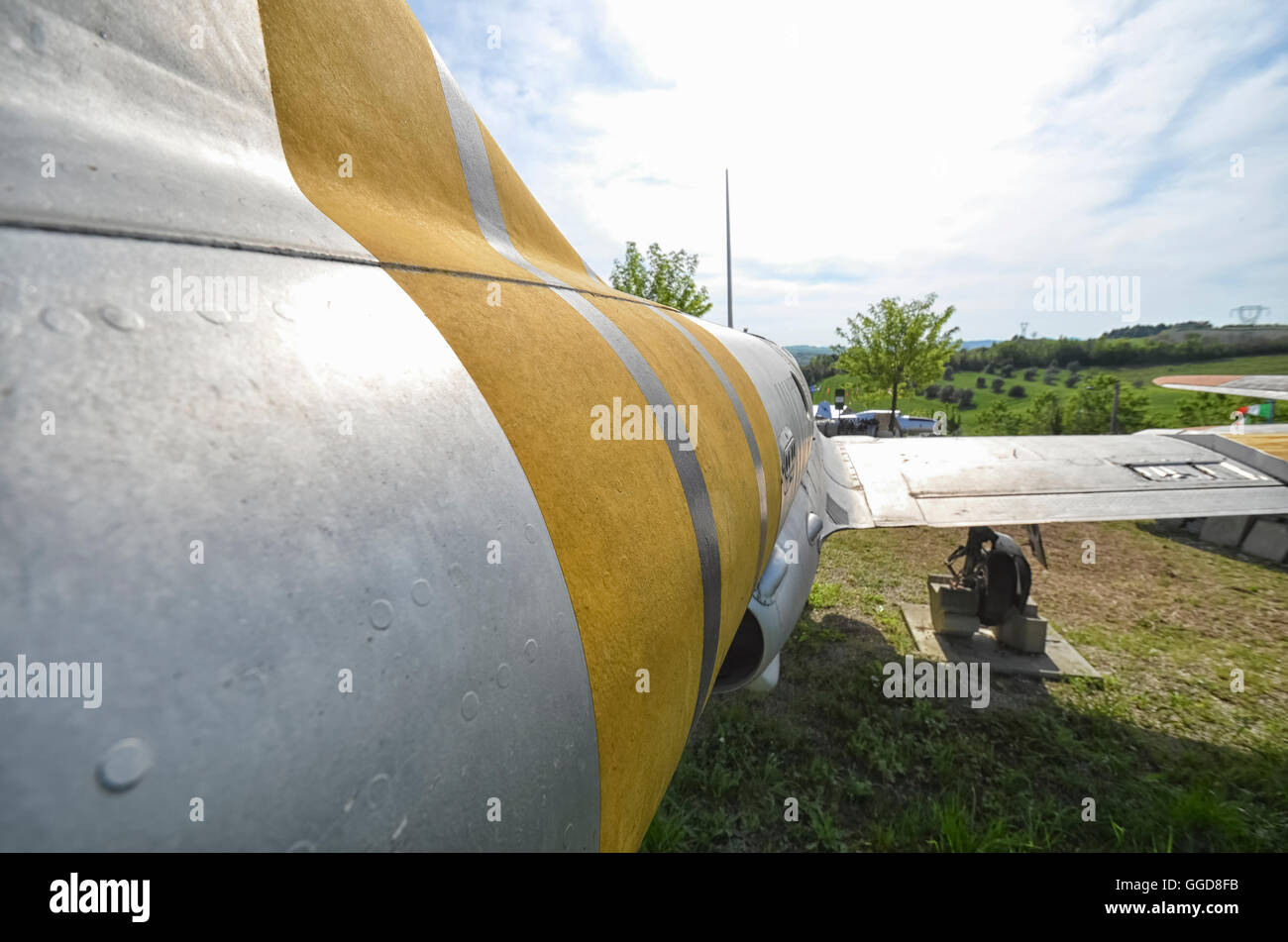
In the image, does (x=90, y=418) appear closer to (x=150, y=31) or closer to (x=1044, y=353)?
(x=150, y=31)

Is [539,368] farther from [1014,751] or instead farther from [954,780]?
[1014,751]

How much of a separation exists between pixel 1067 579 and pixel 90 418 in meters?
9.97

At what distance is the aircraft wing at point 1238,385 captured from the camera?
982cm

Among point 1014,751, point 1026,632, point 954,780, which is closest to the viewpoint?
point 954,780

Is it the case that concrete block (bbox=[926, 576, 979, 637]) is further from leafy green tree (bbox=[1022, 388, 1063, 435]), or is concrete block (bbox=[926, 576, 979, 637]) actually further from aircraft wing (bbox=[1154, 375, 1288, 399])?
leafy green tree (bbox=[1022, 388, 1063, 435])

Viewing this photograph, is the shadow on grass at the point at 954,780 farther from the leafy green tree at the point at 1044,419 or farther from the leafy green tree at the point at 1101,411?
the leafy green tree at the point at 1044,419

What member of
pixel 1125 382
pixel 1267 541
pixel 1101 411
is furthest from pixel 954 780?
pixel 1125 382

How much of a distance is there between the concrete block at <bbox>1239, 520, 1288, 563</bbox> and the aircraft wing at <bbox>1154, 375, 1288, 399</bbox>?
7.72 ft

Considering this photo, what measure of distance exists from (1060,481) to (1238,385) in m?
9.93

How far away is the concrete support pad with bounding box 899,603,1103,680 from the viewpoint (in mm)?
5406

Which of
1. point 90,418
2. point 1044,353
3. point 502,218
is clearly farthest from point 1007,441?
point 1044,353

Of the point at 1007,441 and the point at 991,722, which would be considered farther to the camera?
the point at 1007,441

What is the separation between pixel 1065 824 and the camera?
11.9ft

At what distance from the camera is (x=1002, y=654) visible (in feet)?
18.7
